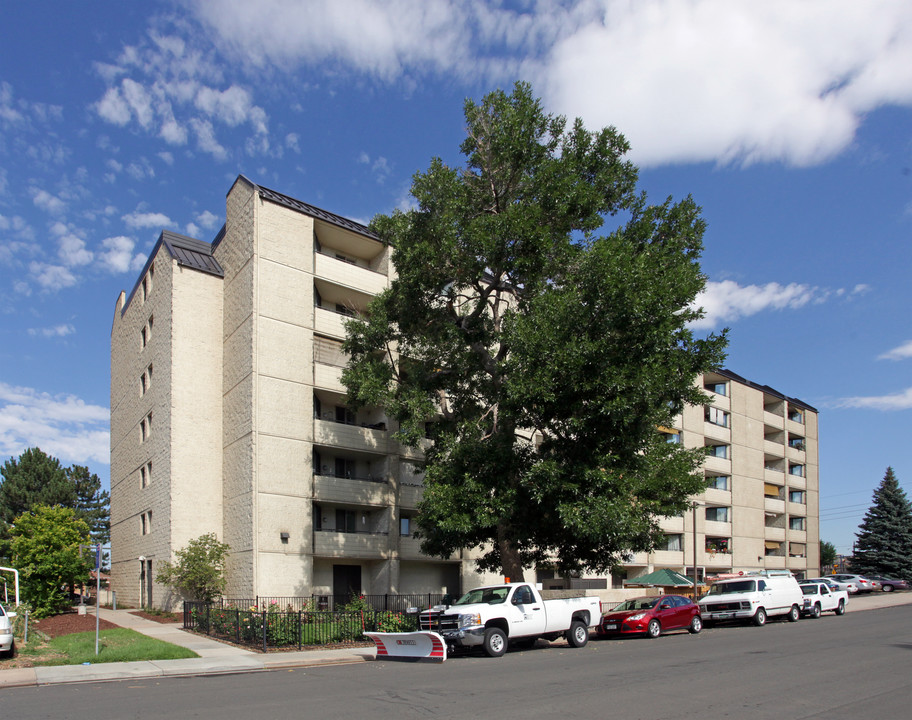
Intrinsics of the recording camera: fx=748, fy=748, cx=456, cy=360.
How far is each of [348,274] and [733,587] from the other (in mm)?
19590

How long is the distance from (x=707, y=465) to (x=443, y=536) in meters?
34.4

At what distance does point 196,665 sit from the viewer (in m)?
16.0

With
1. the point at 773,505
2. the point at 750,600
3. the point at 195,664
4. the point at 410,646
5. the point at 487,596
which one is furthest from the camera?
the point at 773,505

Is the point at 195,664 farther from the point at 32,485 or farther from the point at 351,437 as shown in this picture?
the point at 32,485

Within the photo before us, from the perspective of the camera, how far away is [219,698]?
11492 millimetres

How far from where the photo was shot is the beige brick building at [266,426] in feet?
93.9

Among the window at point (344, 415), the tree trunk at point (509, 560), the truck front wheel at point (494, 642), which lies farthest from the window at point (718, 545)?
the truck front wheel at point (494, 642)

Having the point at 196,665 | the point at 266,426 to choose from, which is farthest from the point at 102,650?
the point at 266,426

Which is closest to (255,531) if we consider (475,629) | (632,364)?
(475,629)

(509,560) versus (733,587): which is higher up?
(509,560)

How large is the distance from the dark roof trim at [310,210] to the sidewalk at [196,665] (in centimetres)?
1701

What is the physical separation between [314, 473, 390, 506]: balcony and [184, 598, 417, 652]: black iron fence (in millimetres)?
7715

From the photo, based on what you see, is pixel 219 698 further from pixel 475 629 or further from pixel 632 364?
pixel 632 364

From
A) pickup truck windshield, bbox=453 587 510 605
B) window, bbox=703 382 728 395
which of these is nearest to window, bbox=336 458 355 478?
pickup truck windshield, bbox=453 587 510 605
